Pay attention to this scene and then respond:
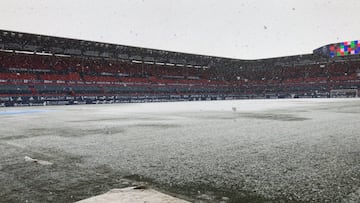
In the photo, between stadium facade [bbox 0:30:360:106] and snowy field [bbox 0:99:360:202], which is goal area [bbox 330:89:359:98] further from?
snowy field [bbox 0:99:360:202]

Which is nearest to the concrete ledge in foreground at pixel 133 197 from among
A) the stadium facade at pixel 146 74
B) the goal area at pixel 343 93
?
the stadium facade at pixel 146 74

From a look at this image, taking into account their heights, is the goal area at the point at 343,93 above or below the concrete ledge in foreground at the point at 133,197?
above

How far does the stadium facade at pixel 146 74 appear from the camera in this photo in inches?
1256

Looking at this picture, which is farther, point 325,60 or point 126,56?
point 325,60

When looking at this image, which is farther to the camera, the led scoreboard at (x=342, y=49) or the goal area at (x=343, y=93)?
the led scoreboard at (x=342, y=49)

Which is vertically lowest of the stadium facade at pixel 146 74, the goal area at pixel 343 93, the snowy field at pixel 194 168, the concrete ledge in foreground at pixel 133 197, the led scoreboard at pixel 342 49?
the snowy field at pixel 194 168

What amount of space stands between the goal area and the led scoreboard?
6728 millimetres

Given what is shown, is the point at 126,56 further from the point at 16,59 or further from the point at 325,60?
the point at 325,60

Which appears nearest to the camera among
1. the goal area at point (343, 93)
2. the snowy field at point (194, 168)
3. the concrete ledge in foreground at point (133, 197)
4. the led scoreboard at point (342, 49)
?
the concrete ledge in foreground at point (133, 197)

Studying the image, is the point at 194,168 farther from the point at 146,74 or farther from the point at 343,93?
the point at 343,93

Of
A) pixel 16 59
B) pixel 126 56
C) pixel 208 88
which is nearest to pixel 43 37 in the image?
pixel 16 59

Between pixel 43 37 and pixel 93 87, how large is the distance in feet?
30.1

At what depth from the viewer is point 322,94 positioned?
45.6 meters

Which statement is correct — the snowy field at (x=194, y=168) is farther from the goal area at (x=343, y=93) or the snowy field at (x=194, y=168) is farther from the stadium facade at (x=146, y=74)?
the goal area at (x=343, y=93)
